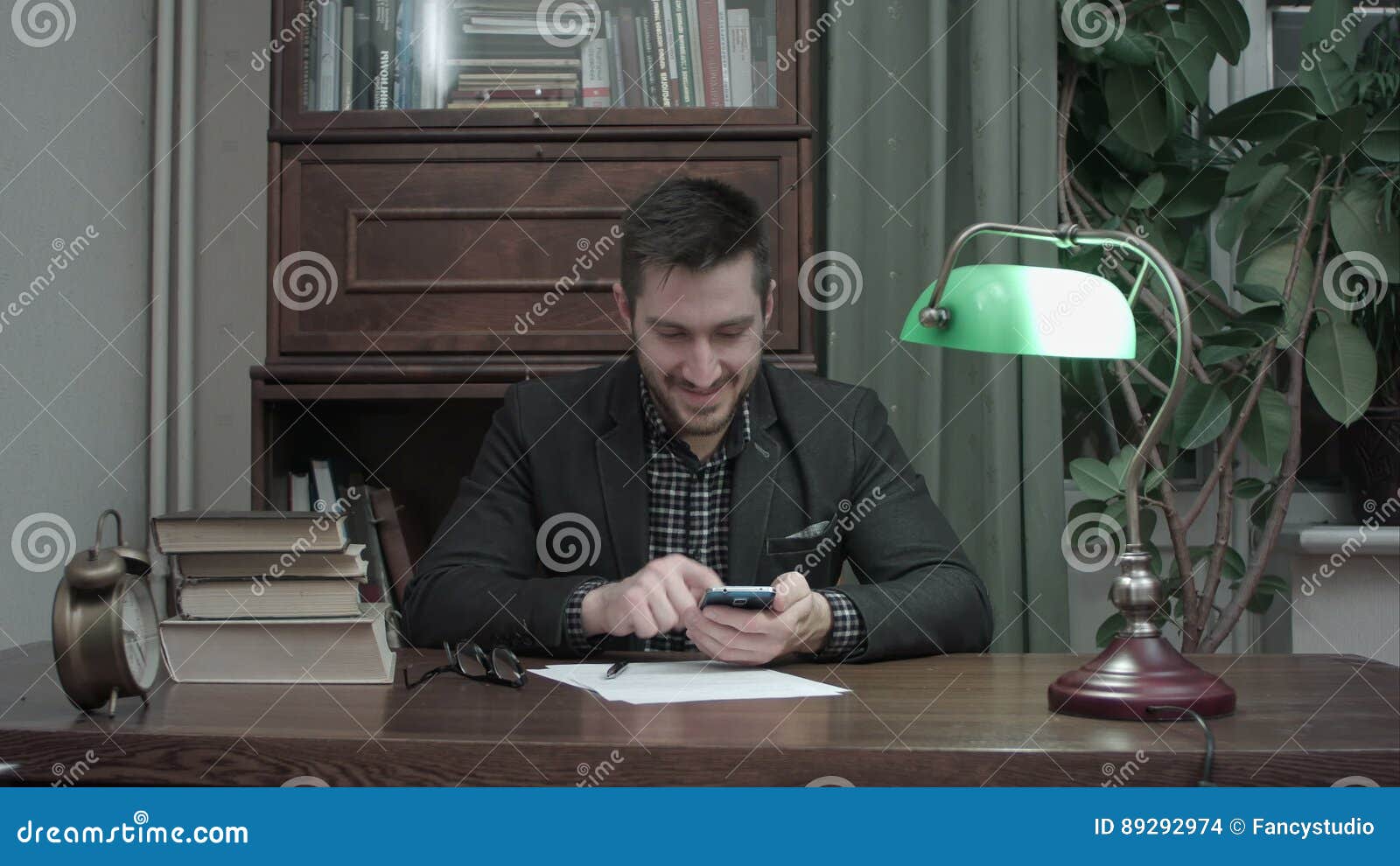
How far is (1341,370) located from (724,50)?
1.29 m

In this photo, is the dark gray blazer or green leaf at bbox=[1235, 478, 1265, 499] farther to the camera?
green leaf at bbox=[1235, 478, 1265, 499]

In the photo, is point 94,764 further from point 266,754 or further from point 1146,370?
point 1146,370

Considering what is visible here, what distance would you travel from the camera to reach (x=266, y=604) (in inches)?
51.1

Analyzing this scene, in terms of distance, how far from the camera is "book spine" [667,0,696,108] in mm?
2283

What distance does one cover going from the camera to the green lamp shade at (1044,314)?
117 centimetres

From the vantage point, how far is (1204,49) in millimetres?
2453

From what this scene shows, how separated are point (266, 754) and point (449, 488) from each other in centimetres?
159

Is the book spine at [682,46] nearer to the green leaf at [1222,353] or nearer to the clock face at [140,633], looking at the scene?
the green leaf at [1222,353]

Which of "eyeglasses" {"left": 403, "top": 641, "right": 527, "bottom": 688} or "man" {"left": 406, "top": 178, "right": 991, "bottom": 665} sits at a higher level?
"man" {"left": 406, "top": 178, "right": 991, "bottom": 665}
